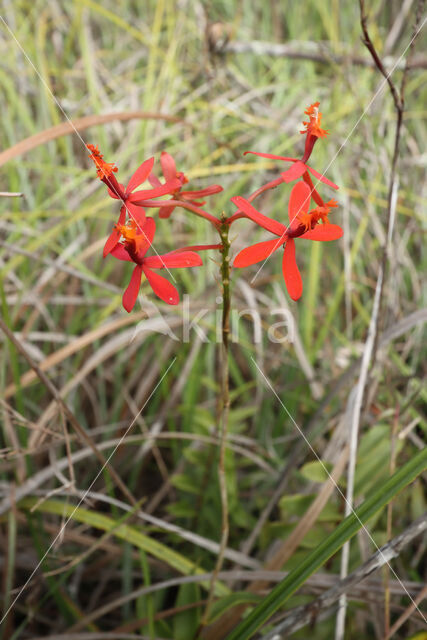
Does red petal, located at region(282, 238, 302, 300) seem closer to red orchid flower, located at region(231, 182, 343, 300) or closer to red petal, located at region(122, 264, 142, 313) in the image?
red orchid flower, located at region(231, 182, 343, 300)

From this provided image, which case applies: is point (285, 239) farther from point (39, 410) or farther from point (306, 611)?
point (39, 410)

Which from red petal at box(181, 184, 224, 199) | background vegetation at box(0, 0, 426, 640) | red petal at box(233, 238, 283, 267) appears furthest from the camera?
background vegetation at box(0, 0, 426, 640)

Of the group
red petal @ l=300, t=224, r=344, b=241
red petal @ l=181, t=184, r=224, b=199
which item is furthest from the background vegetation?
red petal @ l=300, t=224, r=344, b=241

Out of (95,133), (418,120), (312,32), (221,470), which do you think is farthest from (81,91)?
(221,470)

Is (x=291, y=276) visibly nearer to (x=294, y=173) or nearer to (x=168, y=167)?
(x=294, y=173)

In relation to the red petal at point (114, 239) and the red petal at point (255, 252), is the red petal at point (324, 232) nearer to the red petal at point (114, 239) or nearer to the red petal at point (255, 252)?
the red petal at point (255, 252)

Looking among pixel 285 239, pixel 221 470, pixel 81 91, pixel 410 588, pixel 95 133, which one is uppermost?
pixel 81 91
